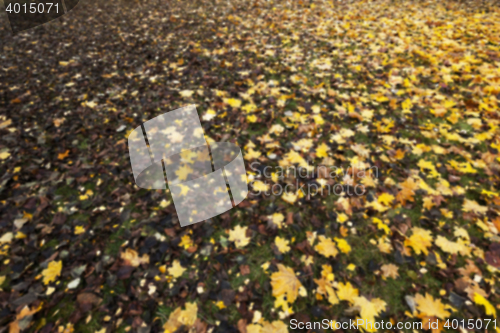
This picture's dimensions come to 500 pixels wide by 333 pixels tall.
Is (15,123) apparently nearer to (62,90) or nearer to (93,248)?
(62,90)

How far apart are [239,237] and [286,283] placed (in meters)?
0.55

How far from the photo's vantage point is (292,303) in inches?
72.8

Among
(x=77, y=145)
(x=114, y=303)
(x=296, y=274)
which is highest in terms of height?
(x=77, y=145)

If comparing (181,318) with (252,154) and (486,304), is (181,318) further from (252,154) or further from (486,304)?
(486,304)

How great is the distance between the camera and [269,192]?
2541mm

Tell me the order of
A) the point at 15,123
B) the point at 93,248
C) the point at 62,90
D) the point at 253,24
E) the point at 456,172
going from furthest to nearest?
the point at 253,24 < the point at 62,90 < the point at 15,123 < the point at 456,172 < the point at 93,248

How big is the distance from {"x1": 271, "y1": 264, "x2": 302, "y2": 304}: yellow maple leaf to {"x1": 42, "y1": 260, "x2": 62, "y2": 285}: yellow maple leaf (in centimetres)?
174

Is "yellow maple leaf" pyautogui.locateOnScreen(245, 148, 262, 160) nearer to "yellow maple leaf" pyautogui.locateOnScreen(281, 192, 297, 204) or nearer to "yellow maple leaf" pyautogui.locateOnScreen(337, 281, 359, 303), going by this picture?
"yellow maple leaf" pyautogui.locateOnScreen(281, 192, 297, 204)

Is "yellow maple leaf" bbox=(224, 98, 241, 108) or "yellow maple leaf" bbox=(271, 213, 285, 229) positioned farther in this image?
"yellow maple leaf" bbox=(224, 98, 241, 108)

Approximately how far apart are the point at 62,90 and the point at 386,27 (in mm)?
6618

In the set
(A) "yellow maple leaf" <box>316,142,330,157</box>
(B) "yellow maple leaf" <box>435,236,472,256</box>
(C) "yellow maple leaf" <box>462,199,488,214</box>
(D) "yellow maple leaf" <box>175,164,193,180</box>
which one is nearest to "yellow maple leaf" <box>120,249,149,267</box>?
(D) "yellow maple leaf" <box>175,164,193,180</box>

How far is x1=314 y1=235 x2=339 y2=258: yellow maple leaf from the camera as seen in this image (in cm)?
209

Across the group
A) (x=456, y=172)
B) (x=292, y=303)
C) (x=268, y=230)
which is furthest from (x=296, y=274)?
(x=456, y=172)

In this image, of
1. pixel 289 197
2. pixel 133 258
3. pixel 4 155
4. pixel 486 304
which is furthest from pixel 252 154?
pixel 4 155
